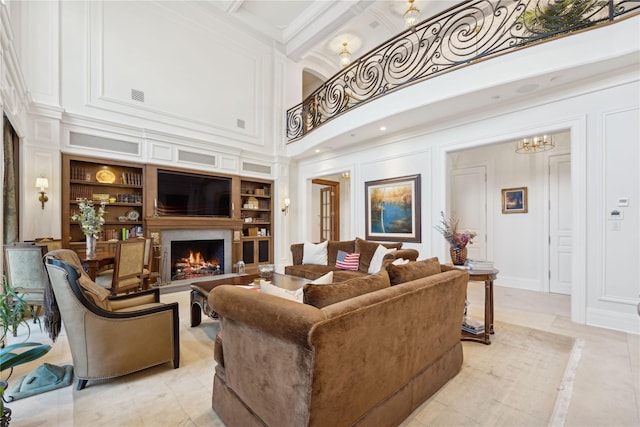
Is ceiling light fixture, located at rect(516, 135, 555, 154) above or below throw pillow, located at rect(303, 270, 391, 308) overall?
above

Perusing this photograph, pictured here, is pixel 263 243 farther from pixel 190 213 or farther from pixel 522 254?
pixel 522 254

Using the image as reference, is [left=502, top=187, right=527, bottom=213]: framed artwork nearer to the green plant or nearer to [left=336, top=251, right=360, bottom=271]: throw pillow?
the green plant

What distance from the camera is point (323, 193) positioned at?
9391 mm

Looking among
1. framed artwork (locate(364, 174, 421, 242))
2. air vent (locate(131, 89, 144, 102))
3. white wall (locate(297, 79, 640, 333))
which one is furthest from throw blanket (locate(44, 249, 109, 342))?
white wall (locate(297, 79, 640, 333))

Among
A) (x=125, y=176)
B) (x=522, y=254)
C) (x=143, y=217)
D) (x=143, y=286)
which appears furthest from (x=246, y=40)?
(x=522, y=254)

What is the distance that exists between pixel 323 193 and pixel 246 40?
4684 millimetres

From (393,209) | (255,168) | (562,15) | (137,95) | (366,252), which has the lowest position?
(366,252)

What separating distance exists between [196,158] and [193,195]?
75 centimetres

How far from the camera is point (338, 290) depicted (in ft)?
4.90

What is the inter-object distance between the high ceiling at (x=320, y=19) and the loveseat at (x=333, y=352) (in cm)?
587

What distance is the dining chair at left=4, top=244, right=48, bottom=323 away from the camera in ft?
10.1

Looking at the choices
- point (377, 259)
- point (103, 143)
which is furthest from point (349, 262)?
point (103, 143)

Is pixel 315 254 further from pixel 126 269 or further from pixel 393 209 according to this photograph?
pixel 126 269

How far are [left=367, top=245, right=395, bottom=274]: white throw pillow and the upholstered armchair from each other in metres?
2.82
